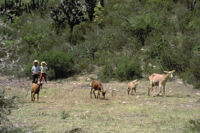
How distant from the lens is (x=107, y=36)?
30.0 m

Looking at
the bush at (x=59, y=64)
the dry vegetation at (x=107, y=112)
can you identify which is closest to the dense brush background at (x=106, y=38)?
the bush at (x=59, y=64)

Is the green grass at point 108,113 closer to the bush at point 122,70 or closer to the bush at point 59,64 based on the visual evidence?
the bush at point 122,70

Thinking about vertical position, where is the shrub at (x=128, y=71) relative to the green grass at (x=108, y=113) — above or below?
above

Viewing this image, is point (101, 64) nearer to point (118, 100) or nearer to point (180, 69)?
point (180, 69)

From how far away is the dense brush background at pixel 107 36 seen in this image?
2409 centimetres

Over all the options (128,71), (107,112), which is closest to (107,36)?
(128,71)

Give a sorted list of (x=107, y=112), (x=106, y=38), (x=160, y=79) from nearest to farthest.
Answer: (x=107, y=112) < (x=160, y=79) < (x=106, y=38)

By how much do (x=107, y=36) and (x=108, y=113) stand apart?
18.5 m

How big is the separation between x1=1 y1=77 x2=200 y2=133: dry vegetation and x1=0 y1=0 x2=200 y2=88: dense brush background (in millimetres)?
4594

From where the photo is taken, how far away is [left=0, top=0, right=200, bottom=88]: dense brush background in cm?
2409

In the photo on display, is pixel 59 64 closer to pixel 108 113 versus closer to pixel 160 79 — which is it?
pixel 160 79

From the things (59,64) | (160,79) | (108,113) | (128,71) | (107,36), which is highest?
(107,36)

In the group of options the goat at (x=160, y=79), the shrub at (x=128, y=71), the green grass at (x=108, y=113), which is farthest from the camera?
the shrub at (x=128, y=71)

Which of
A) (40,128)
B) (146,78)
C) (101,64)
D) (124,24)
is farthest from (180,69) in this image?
(40,128)
